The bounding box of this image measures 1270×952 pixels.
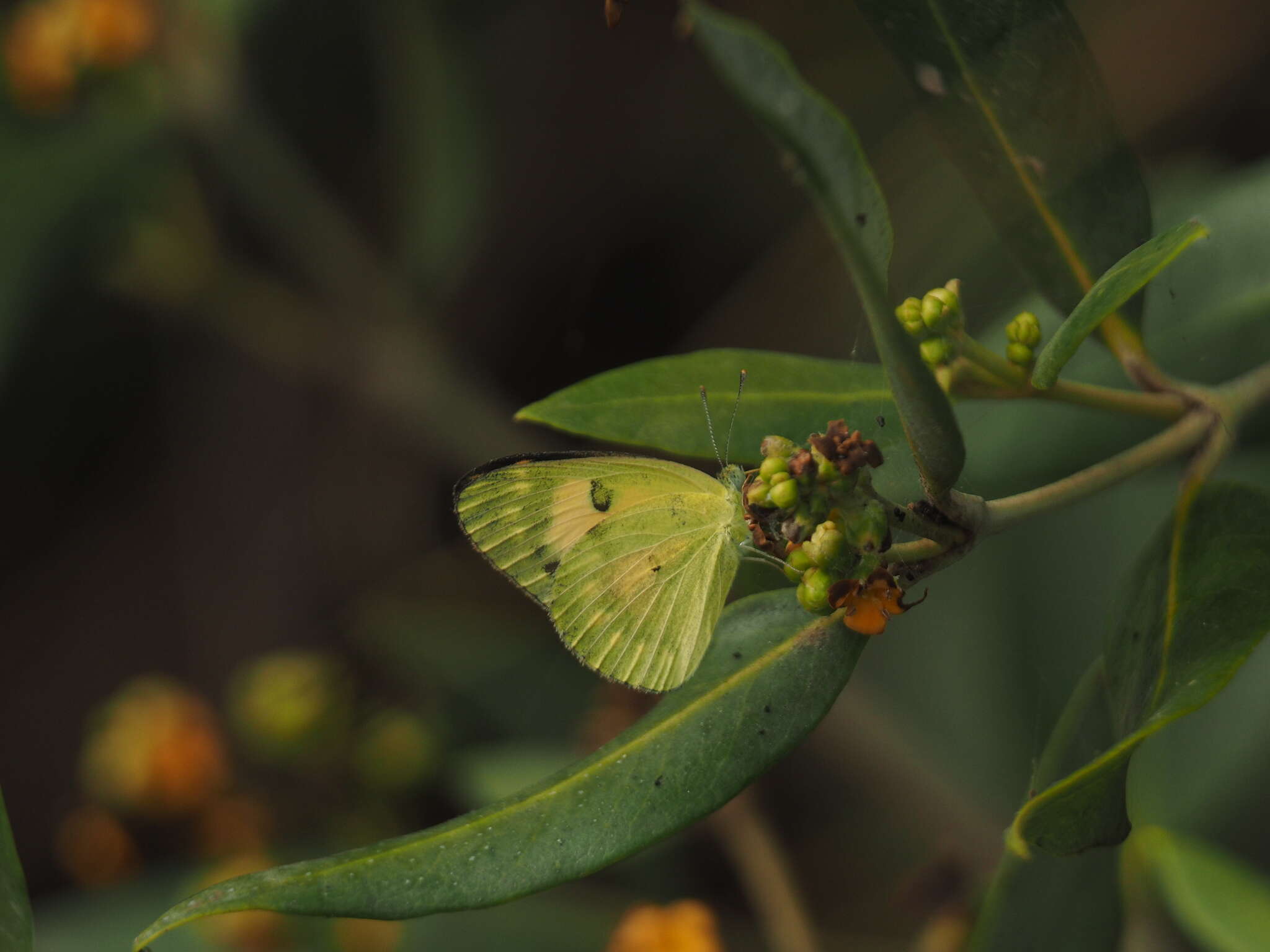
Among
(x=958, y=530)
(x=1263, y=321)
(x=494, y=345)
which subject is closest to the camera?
(x=958, y=530)

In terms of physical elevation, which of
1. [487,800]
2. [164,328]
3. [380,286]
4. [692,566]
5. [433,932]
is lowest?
[433,932]

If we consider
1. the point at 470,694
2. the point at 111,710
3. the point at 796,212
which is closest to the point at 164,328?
the point at 111,710

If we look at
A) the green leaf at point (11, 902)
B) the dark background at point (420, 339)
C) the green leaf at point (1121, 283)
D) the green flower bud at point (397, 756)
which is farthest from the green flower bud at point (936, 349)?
the green flower bud at point (397, 756)

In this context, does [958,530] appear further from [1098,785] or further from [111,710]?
[111,710]

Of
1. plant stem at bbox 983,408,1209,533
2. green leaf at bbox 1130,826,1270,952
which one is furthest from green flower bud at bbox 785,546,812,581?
green leaf at bbox 1130,826,1270,952

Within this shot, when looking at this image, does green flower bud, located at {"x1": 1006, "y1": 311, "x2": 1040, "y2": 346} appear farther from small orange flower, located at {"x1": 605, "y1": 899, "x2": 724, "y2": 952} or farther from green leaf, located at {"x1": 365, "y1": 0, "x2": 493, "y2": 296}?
green leaf, located at {"x1": 365, "y1": 0, "x2": 493, "y2": 296}
